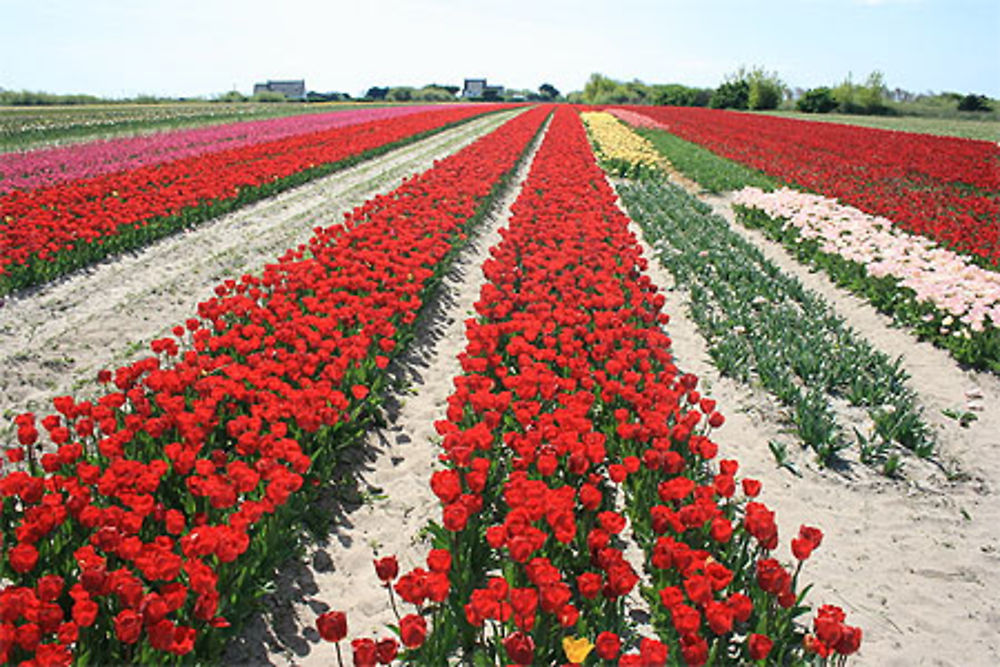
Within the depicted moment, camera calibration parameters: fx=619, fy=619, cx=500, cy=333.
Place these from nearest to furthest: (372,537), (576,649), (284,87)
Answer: (576,649)
(372,537)
(284,87)

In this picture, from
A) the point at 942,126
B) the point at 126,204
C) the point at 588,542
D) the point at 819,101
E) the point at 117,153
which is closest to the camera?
the point at 588,542

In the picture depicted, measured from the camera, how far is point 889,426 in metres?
5.77

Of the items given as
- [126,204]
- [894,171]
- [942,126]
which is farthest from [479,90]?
[126,204]

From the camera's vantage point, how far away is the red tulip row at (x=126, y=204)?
9297mm

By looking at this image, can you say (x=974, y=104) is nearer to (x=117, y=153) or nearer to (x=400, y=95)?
(x=400, y=95)

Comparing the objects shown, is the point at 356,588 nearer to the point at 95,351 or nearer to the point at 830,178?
the point at 95,351

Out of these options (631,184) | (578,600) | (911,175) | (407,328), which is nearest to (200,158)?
(631,184)

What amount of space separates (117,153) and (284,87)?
303 ft

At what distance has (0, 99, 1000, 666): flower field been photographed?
2.98m

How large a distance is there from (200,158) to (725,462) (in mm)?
19247

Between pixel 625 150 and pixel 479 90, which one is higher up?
pixel 479 90

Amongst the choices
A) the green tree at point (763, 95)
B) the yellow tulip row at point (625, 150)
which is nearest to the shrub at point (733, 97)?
the green tree at point (763, 95)

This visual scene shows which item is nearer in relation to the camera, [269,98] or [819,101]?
[819,101]

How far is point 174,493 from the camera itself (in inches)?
161
